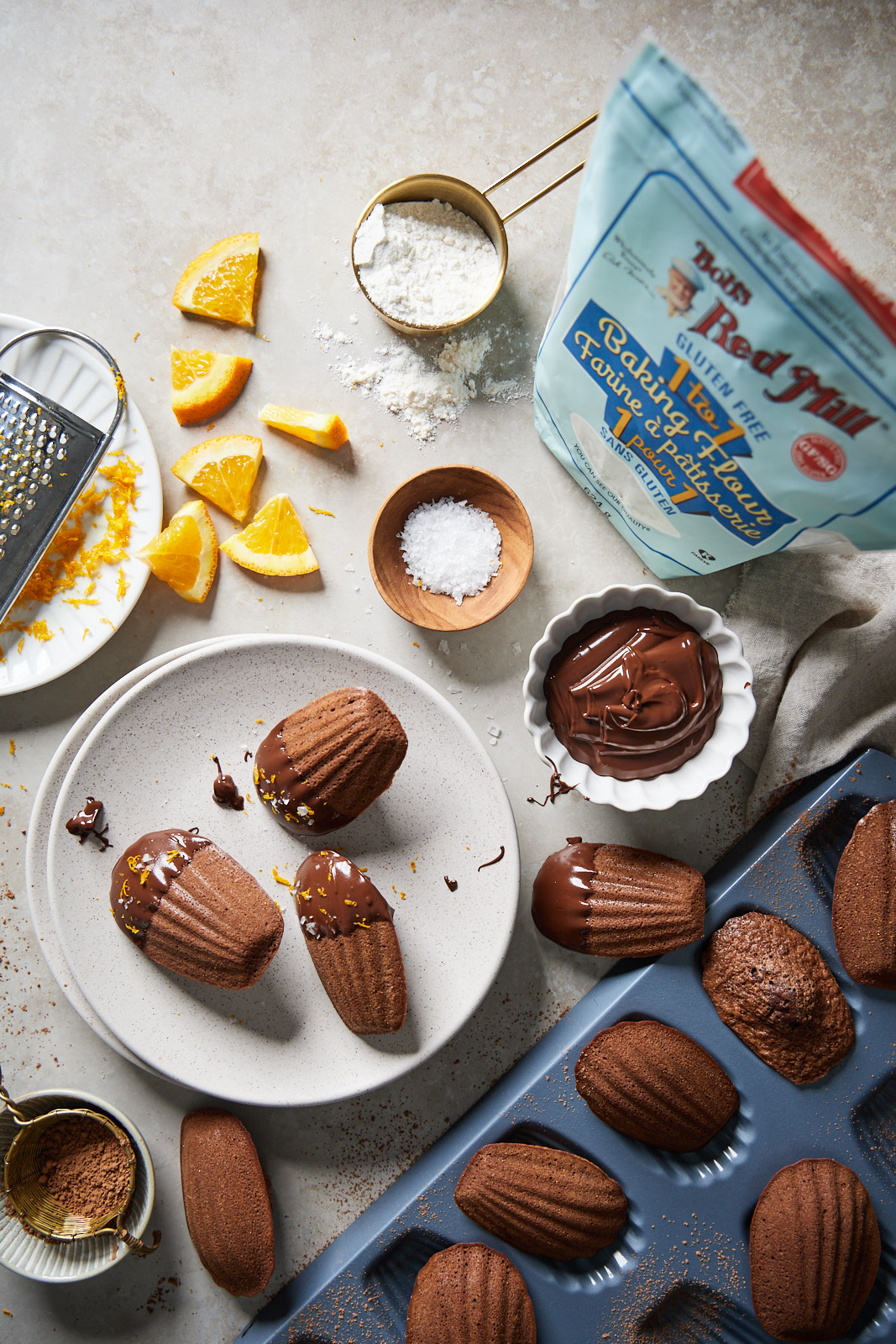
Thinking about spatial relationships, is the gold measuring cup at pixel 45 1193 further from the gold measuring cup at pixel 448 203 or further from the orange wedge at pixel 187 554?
the gold measuring cup at pixel 448 203

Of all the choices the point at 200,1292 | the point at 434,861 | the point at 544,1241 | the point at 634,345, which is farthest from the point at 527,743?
the point at 200,1292

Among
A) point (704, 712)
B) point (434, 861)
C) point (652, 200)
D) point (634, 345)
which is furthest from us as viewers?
point (434, 861)

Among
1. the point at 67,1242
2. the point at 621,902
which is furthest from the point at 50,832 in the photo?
the point at 621,902

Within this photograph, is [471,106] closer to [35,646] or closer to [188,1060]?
[35,646]

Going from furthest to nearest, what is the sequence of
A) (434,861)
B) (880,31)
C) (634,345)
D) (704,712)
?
1. (880,31)
2. (434,861)
3. (704,712)
4. (634,345)

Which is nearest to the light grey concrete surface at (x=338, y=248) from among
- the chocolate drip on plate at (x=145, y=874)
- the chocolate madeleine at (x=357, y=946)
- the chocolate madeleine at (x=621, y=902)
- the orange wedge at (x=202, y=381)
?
the orange wedge at (x=202, y=381)

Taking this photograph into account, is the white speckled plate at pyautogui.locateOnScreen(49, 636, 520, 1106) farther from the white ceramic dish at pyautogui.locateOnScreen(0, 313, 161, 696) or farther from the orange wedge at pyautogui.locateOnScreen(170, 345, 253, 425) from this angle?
the orange wedge at pyautogui.locateOnScreen(170, 345, 253, 425)

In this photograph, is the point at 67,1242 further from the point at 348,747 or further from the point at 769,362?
the point at 769,362
